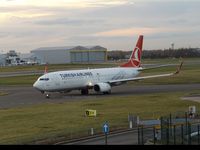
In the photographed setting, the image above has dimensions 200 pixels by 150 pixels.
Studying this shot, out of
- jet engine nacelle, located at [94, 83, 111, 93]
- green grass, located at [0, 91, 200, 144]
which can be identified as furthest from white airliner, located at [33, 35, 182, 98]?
green grass, located at [0, 91, 200, 144]

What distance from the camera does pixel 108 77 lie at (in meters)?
73.8

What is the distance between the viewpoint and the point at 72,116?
45.8m

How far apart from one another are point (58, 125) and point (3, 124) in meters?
5.35

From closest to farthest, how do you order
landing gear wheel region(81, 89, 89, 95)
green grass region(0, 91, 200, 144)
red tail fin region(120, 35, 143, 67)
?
green grass region(0, 91, 200, 144) < landing gear wheel region(81, 89, 89, 95) < red tail fin region(120, 35, 143, 67)

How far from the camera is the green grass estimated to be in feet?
114

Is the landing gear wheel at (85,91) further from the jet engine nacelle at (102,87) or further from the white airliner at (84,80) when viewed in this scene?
the jet engine nacelle at (102,87)

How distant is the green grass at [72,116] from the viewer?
114 ft

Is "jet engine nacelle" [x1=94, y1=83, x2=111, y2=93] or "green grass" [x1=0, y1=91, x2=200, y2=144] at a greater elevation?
"jet engine nacelle" [x1=94, y1=83, x2=111, y2=93]

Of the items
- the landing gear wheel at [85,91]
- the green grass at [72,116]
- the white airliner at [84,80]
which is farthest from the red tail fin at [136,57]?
the green grass at [72,116]

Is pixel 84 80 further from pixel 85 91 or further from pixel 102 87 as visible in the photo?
pixel 102 87

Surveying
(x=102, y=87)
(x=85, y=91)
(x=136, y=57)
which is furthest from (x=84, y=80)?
(x=136, y=57)

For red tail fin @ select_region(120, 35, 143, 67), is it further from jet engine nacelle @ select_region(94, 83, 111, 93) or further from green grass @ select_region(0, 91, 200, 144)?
green grass @ select_region(0, 91, 200, 144)
